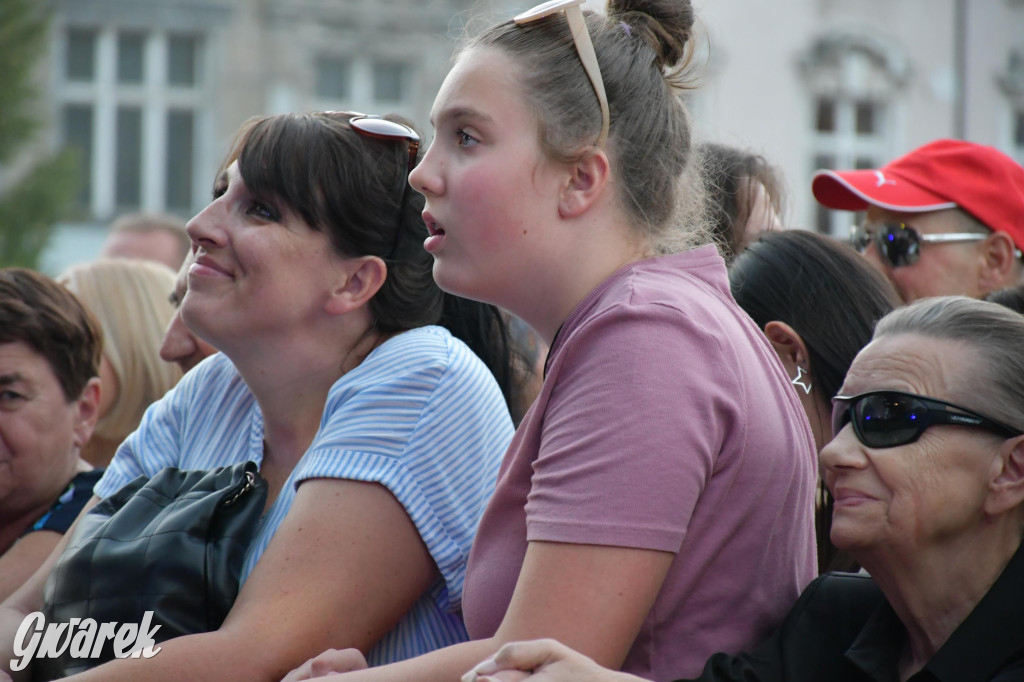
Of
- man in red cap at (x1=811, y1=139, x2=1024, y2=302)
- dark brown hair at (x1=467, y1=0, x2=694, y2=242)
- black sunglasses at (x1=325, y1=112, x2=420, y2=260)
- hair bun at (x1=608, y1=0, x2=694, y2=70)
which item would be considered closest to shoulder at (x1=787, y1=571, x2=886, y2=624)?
dark brown hair at (x1=467, y1=0, x2=694, y2=242)

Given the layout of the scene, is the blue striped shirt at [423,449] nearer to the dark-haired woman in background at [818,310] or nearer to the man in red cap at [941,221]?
the dark-haired woman in background at [818,310]

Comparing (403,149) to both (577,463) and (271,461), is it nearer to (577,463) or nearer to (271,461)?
(271,461)

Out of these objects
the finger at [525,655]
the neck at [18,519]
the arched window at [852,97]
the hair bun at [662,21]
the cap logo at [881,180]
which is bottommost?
the neck at [18,519]

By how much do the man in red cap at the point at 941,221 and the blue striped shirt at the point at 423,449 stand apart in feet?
6.02

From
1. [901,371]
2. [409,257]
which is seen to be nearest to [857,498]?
[901,371]

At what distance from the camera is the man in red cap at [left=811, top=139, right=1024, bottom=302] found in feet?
12.7

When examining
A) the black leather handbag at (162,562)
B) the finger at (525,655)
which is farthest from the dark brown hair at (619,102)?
the black leather handbag at (162,562)

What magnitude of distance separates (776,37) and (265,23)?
774cm

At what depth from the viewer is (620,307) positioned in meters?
1.78

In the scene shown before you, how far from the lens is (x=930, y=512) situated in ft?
5.91

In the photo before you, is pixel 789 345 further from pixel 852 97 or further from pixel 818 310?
pixel 852 97

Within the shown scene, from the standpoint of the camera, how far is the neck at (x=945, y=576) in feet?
5.93

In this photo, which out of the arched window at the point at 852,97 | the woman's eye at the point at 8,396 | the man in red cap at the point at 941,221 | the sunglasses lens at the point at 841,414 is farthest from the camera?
the arched window at the point at 852,97

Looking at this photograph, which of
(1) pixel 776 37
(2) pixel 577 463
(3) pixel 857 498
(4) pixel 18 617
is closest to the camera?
(2) pixel 577 463
